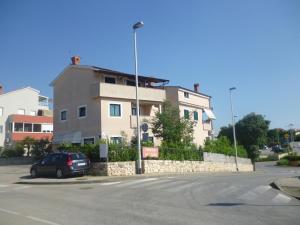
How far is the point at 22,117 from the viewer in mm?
61125

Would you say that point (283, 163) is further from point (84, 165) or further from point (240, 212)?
point (240, 212)

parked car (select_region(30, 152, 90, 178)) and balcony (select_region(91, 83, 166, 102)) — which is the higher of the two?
balcony (select_region(91, 83, 166, 102))

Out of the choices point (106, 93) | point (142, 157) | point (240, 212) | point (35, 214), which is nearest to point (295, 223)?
point (240, 212)

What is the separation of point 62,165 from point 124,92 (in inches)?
731

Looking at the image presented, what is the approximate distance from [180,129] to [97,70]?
34.4ft

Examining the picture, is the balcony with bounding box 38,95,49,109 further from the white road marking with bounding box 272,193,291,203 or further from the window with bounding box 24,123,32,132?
the white road marking with bounding box 272,193,291,203

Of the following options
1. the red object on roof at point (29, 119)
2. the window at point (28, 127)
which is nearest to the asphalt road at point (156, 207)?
the red object on roof at point (29, 119)

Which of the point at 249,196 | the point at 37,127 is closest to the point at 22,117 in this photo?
the point at 37,127

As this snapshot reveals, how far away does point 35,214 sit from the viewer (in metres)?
10.7

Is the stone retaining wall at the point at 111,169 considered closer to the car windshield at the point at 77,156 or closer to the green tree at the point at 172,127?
the car windshield at the point at 77,156

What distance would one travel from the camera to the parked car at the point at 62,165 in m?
23.5

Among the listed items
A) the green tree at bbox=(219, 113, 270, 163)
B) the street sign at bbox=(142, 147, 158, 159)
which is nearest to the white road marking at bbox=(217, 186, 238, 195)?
the street sign at bbox=(142, 147, 158, 159)

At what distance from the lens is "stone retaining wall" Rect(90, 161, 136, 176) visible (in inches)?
985

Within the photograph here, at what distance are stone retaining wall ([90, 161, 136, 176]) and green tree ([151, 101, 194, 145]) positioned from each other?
1153 cm
